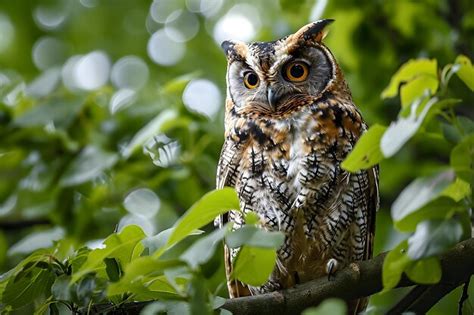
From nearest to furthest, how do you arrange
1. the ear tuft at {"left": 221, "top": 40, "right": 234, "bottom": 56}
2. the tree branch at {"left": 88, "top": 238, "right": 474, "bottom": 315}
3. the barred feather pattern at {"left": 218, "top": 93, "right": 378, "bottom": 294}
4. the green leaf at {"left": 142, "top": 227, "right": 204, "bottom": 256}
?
the green leaf at {"left": 142, "top": 227, "right": 204, "bottom": 256}, the tree branch at {"left": 88, "top": 238, "right": 474, "bottom": 315}, the barred feather pattern at {"left": 218, "top": 93, "right": 378, "bottom": 294}, the ear tuft at {"left": 221, "top": 40, "right": 234, "bottom": 56}

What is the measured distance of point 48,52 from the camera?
647cm

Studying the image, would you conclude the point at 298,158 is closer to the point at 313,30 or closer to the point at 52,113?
the point at 313,30

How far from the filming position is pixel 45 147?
344cm

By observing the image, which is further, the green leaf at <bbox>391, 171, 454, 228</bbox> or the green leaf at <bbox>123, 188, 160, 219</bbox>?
the green leaf at <bbox>123, 188, 160, 219</bbox>

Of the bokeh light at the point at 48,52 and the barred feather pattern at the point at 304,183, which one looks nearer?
the barred feather pattern at the point at 304,183

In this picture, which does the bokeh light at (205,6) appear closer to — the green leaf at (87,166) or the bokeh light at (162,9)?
the bokeh light at (162,9)

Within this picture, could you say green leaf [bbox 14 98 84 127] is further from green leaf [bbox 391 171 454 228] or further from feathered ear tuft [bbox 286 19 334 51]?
green leaf [bbox 391 171 454 228]

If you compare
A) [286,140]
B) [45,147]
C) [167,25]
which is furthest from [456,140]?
[167,25]

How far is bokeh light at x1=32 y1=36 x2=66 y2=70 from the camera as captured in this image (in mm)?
6348

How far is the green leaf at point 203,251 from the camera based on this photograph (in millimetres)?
1553

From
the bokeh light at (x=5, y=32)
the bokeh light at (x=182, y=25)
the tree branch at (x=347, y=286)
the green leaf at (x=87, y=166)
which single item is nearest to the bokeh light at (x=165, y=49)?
the bokeh light at (x=182, y=25)

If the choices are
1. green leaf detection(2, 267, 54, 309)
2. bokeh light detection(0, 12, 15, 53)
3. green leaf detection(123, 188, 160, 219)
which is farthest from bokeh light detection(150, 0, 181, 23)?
green leaf detection(2, 267, 54, 309)

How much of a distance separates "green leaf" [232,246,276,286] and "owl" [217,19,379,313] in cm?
101

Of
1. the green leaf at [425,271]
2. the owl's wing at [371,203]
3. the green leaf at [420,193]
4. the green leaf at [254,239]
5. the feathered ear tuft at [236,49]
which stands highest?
the feathered ear tuft at [236,49]
